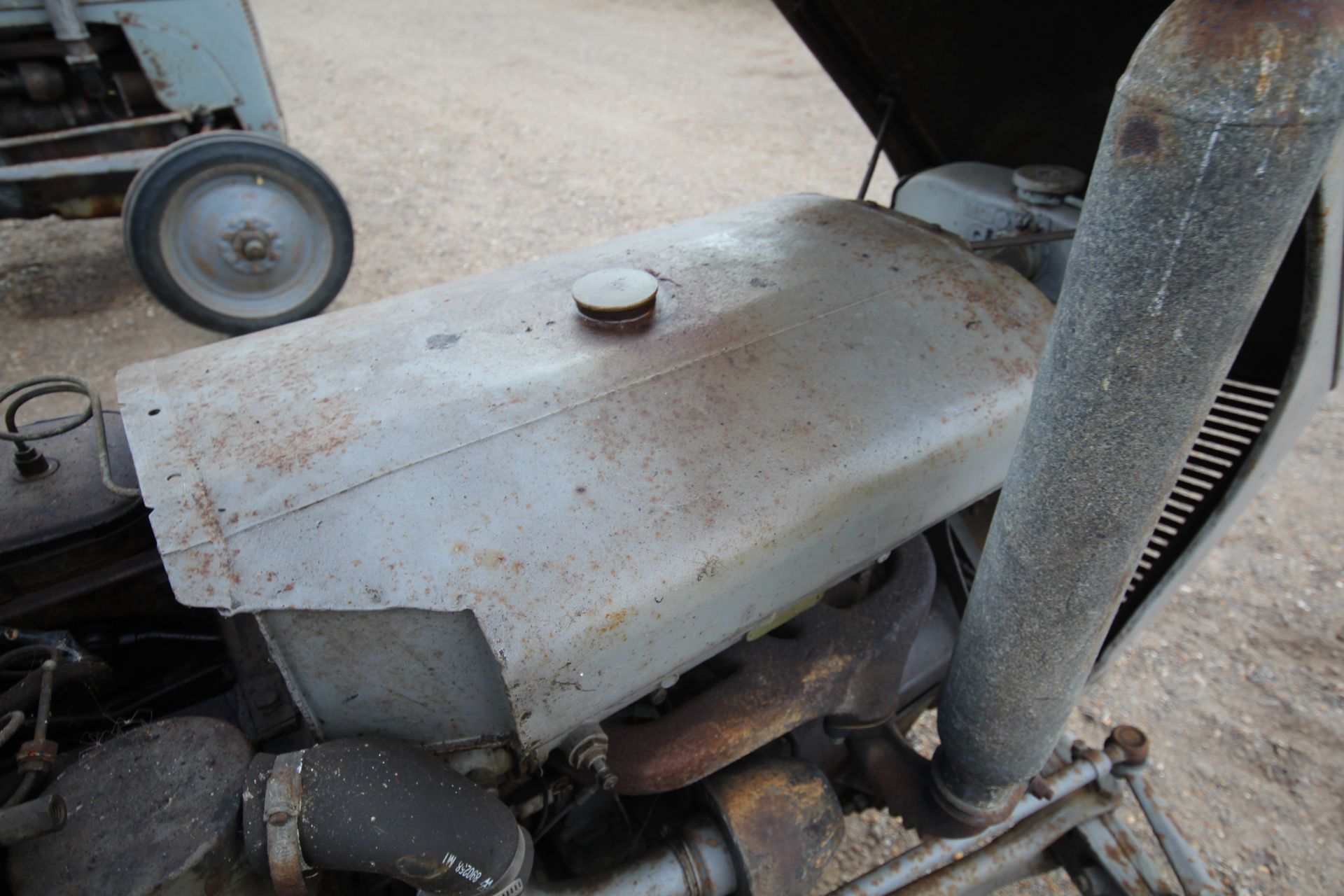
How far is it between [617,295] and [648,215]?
3510 mm

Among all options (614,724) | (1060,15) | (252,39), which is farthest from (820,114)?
(614,724)

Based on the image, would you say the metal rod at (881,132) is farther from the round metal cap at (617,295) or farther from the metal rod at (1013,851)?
the metal rod at (1013,851)

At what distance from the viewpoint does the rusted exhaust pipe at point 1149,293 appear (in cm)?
64

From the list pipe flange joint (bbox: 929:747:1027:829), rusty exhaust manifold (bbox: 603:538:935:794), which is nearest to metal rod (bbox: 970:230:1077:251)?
rusty exhaust manifold (bbox: 603:538:935:794)

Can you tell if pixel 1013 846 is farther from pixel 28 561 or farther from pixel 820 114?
pixel 820 114

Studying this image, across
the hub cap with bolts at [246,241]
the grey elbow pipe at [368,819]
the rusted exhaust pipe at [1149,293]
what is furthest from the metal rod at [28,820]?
the hub cap with bolts at [246,241]

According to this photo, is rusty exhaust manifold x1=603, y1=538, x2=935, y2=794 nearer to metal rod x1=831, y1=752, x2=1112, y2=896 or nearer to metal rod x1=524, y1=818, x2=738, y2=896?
metal rod x1=524, y1=818, x2=738, y2=896

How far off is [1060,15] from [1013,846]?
153cm

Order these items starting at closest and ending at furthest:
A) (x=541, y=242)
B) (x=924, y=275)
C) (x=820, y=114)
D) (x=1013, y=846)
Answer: (x=924, y=275) < (x=1013, y=846) < (x=541, y=242) < (x=820, y=114)

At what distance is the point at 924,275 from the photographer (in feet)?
4.25

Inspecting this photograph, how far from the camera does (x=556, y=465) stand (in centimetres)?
96

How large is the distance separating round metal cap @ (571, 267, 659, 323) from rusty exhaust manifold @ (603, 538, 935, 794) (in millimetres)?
522

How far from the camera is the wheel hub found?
3371mm

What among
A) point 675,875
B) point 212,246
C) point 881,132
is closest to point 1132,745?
point 675,875
